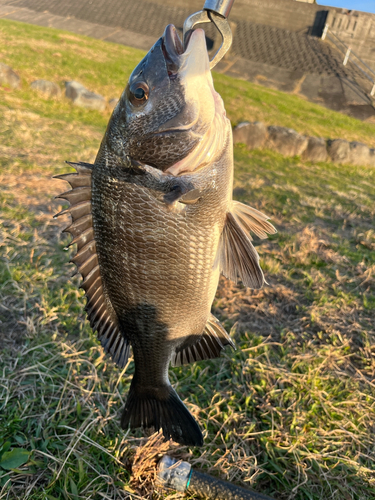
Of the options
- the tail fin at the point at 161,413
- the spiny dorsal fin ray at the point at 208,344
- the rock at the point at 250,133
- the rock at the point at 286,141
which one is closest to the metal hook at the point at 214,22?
the spiny dorsal fin ray at the point at 208,344

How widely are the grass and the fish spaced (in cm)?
73

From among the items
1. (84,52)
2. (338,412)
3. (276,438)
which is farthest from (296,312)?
(84,52)

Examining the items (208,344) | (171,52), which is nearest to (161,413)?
(208,344)

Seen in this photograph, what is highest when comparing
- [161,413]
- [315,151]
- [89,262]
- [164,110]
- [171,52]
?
[171,52]

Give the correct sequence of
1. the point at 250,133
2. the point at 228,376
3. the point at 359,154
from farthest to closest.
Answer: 1. the point at 359,154
2. the point at 250,133
3. the point at 228,376

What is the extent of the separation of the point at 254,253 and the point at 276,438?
1548 mm

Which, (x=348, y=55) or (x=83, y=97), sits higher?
(x=348, y=55)

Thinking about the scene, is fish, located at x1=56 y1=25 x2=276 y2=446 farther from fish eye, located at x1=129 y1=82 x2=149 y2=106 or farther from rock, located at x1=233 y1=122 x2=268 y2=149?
rock, located at x1=233 y1=122 x2=268 y2=149

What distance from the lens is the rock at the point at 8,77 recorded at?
9.63m

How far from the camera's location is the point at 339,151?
10805 mm

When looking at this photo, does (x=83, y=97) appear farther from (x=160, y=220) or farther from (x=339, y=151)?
(x=160, y=220)

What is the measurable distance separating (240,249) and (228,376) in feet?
5.30

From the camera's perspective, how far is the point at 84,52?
1317 cm

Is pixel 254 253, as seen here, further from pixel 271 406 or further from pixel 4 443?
pixel 4 443
